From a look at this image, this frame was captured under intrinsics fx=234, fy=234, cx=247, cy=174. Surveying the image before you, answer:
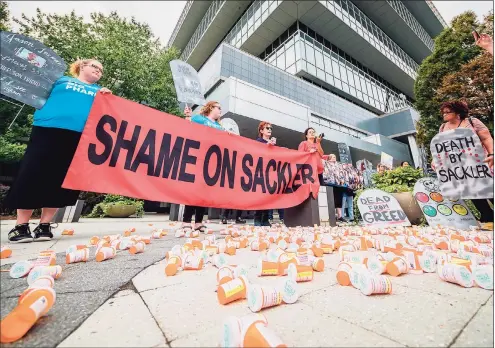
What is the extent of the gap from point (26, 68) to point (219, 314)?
4.88ft

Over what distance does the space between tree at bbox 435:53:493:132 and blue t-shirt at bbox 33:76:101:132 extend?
11.7 meters

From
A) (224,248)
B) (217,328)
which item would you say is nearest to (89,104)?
(224,248)

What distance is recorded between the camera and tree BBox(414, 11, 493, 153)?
34.0 ft

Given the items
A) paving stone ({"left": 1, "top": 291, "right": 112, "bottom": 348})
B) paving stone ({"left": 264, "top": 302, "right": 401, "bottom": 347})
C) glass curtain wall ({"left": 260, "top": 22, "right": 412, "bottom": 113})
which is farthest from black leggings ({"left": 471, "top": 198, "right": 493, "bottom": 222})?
glass curtain wall ({"left": 260, "top": 22, "right": 412, "bottom": 113})

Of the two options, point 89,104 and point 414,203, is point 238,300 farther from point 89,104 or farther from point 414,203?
point 414,203

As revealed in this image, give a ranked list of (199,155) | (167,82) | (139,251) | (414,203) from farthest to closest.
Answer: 1. (167,82)
2. (414,203)
3. (199,155)
4. (139,251)

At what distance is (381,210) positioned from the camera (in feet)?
14.3

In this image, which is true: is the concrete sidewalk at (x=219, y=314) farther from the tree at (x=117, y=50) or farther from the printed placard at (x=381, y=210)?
the tree at (x=117, y=50)

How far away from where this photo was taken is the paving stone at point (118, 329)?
70cm

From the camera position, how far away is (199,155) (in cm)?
284

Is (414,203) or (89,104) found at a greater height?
(89,104)

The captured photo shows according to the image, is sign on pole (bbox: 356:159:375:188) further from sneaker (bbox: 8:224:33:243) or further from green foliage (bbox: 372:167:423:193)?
sneaker (bbox: 8:224:33:243)

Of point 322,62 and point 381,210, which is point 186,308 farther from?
point 322,62

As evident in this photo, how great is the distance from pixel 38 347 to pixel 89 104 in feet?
6.74
